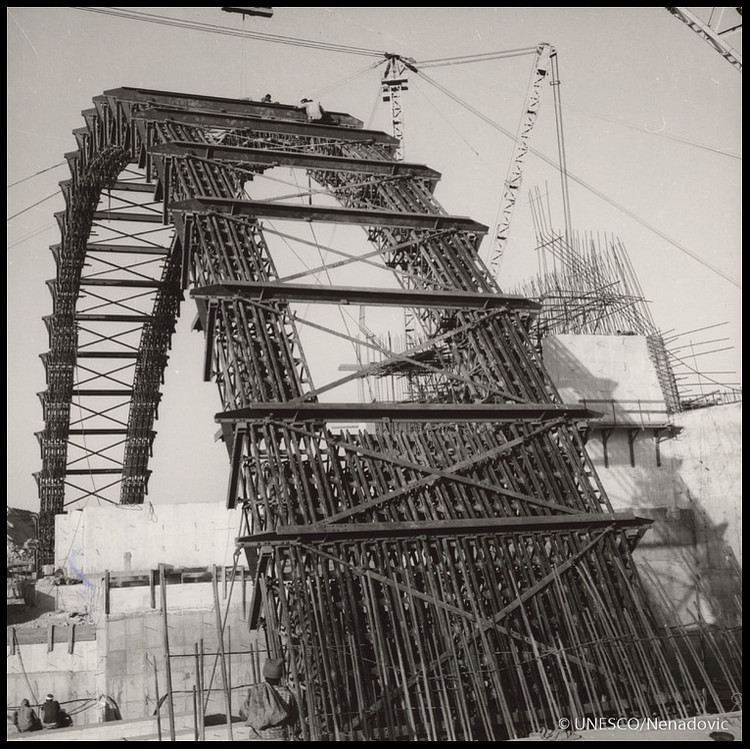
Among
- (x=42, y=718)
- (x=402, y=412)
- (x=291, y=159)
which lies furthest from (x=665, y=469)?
(x=42, y=718)

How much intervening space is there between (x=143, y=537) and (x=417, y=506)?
19.4m

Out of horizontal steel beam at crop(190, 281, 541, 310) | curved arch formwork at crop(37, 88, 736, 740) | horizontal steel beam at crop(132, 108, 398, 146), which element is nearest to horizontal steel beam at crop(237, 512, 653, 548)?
curved arch formwork at crop(37, 88, 736, 740)

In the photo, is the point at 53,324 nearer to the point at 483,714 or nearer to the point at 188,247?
the point at 188,247

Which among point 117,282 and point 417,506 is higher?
point 117,282

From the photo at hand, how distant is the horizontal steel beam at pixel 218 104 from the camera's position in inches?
936

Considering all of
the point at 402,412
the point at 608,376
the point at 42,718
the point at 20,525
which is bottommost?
the point at 42,718

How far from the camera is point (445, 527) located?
1480 centimetres

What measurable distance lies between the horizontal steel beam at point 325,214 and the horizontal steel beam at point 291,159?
2.43 meters

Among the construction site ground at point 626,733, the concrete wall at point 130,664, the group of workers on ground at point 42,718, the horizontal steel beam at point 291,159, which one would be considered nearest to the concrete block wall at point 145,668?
the concrete wall at point 130,664

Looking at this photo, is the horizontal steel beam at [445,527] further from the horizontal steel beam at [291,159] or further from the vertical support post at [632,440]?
the vertical support post at [632,440]

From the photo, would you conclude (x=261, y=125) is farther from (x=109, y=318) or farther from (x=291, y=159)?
(x=109, y=318)

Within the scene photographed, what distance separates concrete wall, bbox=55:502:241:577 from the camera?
32.1 m

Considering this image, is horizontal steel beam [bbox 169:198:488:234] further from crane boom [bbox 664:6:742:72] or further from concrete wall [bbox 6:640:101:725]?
concrete wall [bbox 6:640:101:725]

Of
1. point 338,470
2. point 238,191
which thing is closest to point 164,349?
point 238,191
